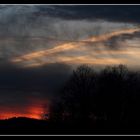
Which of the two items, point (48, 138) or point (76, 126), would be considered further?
point (76, 126)

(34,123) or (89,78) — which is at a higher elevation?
(89,78)

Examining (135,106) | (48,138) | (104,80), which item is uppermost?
(104,80)

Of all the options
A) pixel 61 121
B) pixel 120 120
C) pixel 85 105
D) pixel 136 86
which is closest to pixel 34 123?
pixel 61 121

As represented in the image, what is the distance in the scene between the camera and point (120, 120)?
16.6ft

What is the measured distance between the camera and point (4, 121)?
495cm

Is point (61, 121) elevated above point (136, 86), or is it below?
below

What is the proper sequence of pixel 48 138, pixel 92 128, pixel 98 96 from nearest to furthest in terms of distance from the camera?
pixel 48 138 → pixel 92 128 → pixel 98 96

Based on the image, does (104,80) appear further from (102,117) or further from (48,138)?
(48,138)

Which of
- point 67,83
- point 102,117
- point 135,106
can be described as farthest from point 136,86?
point 67,83

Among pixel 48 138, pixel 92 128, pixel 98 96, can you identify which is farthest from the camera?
pixel 98 96

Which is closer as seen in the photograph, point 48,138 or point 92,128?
point 48,138

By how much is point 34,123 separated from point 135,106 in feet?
4.87

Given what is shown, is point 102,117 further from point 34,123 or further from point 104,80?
point 34,123

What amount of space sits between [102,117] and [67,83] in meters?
0.71
